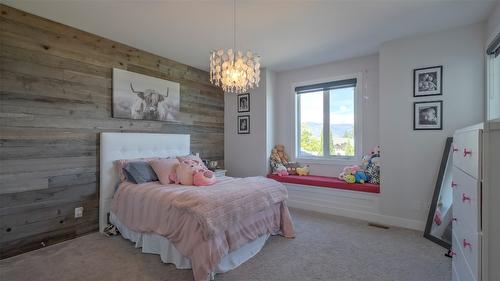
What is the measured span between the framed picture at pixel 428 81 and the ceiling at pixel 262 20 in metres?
0.47

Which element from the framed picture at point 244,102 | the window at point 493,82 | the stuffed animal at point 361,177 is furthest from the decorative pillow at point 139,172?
the window at point 493,82

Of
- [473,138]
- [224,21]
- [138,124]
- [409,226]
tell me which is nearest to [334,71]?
[224,21]

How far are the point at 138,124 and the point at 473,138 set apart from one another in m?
3.53

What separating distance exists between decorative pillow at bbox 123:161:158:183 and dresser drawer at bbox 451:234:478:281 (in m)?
2.90

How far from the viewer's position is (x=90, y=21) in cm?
Result: 262

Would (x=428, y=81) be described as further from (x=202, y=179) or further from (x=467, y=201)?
(x=202, y=179)

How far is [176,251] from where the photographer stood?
2.11 metres

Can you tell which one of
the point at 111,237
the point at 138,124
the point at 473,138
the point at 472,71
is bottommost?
the point at 111,237

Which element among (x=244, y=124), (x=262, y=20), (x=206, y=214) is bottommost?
(x=206, y=214)

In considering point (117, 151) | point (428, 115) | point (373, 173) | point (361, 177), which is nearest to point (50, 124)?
point (117, 151)

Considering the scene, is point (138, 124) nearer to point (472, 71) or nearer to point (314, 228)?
point (314, 228)

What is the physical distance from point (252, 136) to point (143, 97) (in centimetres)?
197

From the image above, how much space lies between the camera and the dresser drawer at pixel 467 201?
121 cm

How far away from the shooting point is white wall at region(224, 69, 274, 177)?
433 centimetres
